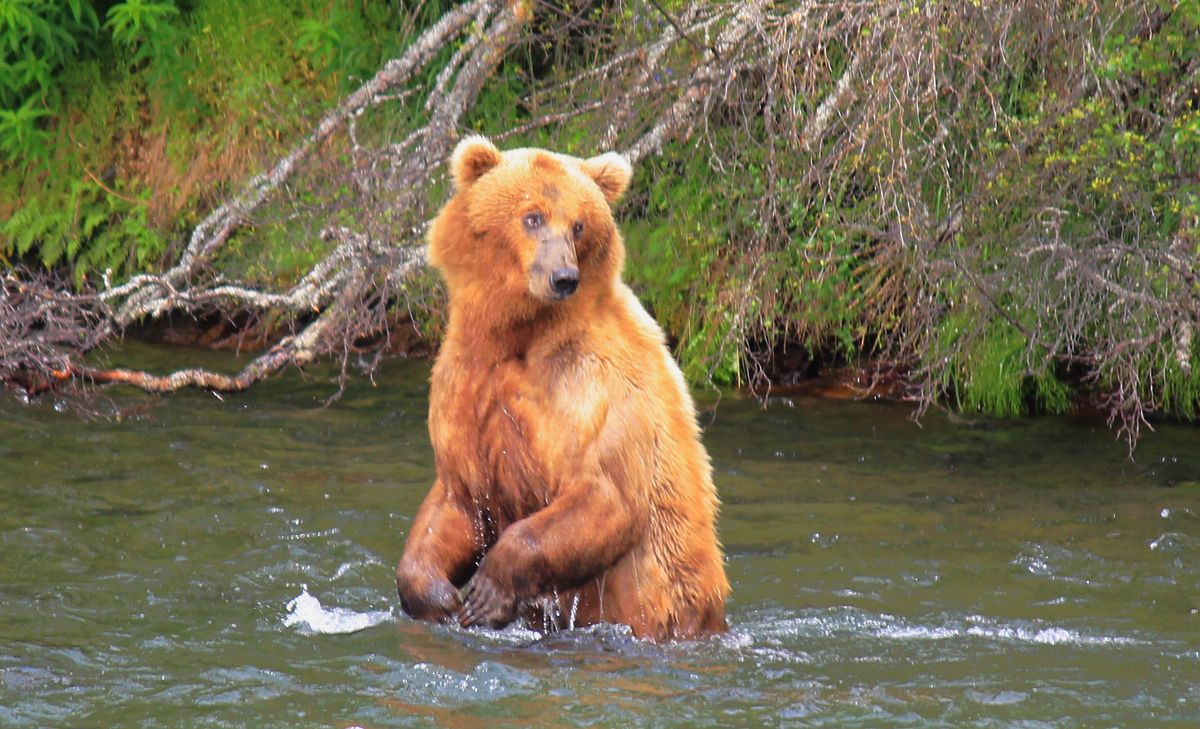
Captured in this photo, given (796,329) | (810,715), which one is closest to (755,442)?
(796,329)

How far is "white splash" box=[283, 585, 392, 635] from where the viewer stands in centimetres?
532

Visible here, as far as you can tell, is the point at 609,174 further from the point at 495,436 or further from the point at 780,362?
the point at 780,362

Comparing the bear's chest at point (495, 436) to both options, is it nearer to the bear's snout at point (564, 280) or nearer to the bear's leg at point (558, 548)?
the bear's leg at point (558, 548)

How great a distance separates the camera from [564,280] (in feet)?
15.6

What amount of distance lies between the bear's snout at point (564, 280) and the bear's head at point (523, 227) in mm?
20

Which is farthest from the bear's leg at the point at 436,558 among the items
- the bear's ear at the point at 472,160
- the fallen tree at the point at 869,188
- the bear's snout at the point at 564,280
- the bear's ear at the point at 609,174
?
the fallen tree at the point at 869,188

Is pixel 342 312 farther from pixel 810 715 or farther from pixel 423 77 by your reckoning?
pixel 810 715

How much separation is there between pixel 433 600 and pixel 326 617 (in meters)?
0.54

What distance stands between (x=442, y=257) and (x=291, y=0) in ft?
21.1

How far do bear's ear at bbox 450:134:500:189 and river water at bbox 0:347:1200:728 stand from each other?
1.46 meters

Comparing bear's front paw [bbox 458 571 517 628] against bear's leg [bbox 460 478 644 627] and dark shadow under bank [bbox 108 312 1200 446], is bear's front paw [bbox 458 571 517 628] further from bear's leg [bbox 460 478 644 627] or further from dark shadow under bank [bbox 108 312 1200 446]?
dark shadow under bank [bbox 108 312 1200 446]

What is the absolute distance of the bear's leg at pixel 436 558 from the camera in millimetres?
5129

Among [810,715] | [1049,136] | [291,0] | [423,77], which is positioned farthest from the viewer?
[291,0]

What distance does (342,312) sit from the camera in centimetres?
807
